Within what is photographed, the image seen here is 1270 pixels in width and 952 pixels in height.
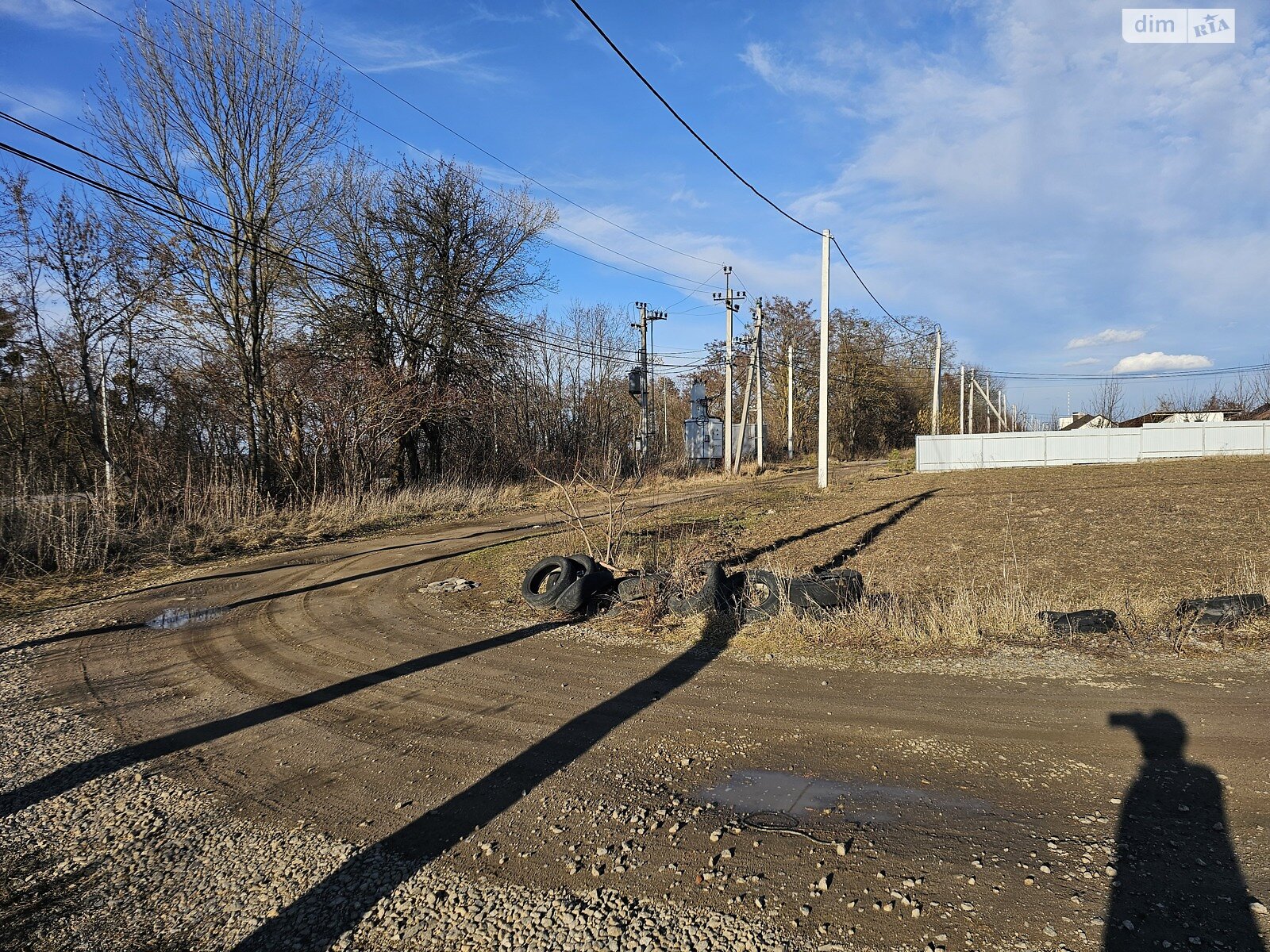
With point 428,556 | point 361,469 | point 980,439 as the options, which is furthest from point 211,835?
point 980,439

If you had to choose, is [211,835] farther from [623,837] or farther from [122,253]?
[122,253]

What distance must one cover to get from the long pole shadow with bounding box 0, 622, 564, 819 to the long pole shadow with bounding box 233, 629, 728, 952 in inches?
78.6

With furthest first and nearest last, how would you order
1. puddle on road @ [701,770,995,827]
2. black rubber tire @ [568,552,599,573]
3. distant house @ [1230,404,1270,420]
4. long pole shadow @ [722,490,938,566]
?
distant house @ [1230,404,1270,420] < long pole shadow @ [722,490,938,566] < black rubber tire @ [568,552,599,573] < puddle on road @ [701,770,995,827]

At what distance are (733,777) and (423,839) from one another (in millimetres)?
1668

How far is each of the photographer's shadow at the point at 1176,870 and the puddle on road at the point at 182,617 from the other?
8620 millimetres

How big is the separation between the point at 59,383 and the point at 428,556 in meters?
10.8

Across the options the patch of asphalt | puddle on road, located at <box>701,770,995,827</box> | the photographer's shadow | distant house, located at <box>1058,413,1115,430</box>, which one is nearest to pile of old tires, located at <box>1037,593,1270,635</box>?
the photographer's shadow

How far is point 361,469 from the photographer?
18938 millimetres

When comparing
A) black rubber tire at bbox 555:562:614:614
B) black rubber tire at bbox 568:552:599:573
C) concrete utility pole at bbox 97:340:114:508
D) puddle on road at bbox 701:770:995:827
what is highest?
concrete utility pole at bbox 97:340:114:508

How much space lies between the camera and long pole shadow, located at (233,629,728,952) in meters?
2.66

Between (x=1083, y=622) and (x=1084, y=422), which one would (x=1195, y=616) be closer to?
(x=1083, y=622)

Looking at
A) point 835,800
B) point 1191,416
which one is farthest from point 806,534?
point 1191,416

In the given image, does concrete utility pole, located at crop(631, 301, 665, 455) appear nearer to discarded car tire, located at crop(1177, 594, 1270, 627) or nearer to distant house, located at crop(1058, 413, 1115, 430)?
discarded car tire, located at crop(1177, 594, 1270, 627)

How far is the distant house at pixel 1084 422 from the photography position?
60.2 m
